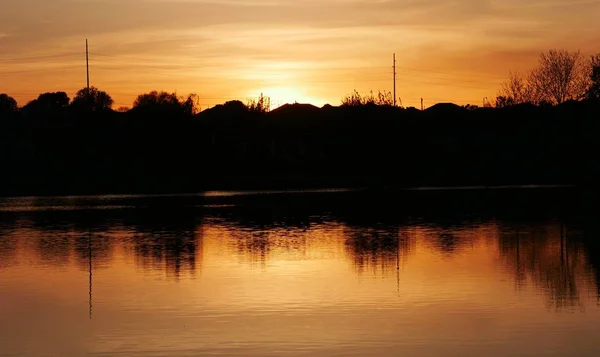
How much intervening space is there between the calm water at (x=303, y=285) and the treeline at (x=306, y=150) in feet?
117

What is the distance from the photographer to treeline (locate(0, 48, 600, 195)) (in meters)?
79.9

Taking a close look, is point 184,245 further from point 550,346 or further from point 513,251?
point 550,346

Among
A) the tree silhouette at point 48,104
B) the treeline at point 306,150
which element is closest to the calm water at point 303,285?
the treeline at point 306,150

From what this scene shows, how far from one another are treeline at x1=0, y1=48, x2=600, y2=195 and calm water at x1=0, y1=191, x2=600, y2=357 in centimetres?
3556

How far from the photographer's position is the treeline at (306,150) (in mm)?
79875

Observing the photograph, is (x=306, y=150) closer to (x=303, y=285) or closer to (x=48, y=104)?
(x=48, y=104)

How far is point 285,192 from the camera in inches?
2351

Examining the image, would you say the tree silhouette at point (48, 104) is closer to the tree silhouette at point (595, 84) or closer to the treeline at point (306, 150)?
the treeline at point (306, 150)

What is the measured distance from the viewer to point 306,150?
104 meters

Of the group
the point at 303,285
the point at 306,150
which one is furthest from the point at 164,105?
the point at 303,285

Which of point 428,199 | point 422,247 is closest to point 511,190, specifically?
point 428,199

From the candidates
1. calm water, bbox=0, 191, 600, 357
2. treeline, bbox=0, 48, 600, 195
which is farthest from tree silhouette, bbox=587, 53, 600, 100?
calm water, bbox=0, 191, 600, 357

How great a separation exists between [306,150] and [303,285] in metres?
83.5

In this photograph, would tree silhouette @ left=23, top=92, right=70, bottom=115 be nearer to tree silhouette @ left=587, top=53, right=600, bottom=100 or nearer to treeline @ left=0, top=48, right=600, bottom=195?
treeline @ left=0, top=48, right=600, bottom=195
